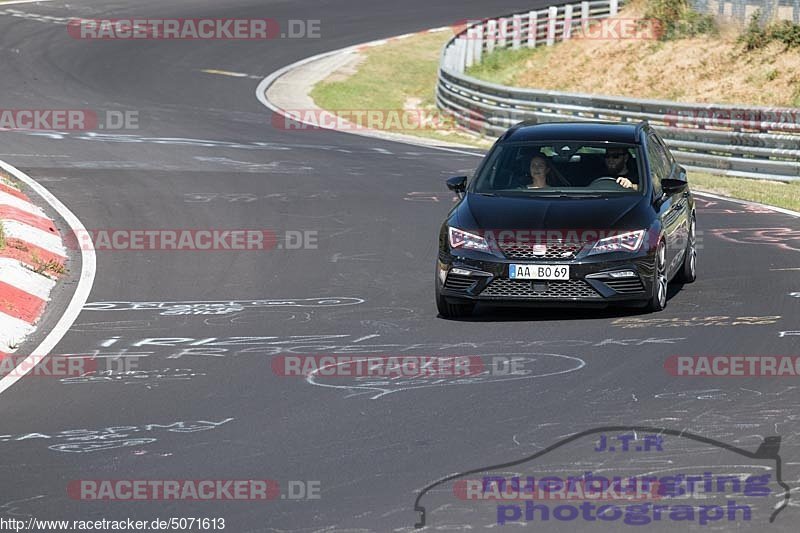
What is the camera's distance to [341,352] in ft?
34.0

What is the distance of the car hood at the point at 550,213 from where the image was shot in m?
11.5

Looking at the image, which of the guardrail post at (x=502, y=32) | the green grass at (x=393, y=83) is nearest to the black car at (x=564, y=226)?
the green grass at (x=393, y=83)

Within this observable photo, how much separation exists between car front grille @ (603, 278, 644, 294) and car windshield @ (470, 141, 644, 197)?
3.62ft

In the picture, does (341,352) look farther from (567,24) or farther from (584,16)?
(584,16)

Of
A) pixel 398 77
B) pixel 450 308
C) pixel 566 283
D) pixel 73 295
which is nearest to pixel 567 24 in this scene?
pixel 398 77

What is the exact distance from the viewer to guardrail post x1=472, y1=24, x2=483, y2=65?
37312 millimetres

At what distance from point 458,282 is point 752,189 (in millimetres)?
10043

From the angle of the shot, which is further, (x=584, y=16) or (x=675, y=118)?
(x=584, y=16)

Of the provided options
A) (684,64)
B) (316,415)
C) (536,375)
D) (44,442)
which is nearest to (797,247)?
(536,375)

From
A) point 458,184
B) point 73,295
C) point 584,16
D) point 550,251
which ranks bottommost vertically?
point 73,295

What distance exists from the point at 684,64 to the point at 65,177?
17.4 m

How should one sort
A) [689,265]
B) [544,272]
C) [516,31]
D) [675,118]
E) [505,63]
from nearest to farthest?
[544,272], [689,265], [675,118], [505,63], [516,31]

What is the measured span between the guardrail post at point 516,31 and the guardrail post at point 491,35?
80cm

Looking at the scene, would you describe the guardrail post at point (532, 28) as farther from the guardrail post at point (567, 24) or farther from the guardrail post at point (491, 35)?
the guardrail post at point (491, 35)
